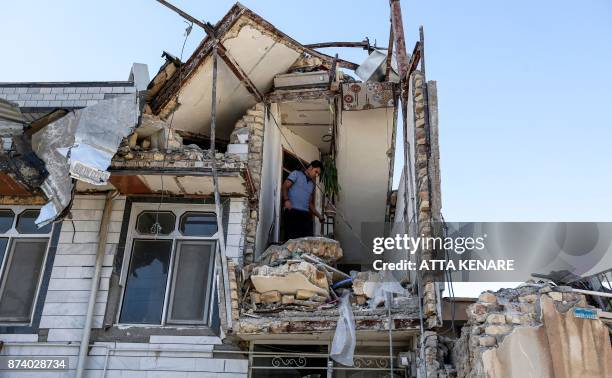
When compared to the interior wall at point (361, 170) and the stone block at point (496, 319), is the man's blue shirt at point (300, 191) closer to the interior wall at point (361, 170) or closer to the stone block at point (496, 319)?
the interior wall at point (361, 170)

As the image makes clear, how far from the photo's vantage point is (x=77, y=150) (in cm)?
816

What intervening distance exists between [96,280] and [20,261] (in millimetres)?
1452

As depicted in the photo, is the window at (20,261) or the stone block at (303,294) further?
the window at (20,261)

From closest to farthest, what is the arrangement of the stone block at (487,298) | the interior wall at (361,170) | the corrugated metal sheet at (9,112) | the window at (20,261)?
the stone block at (487,298) < the corrugated metal sheet at (9,112) < the window at (20,261) < the interior wall at (361,170)

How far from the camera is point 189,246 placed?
376 inches

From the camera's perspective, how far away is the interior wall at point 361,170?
487 inches

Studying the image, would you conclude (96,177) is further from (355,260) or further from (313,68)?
(355,260)

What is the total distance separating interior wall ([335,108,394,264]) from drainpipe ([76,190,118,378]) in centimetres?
480

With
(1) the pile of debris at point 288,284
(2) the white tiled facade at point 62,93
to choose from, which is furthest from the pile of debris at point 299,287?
(2) the white tiled facade at point 62,93

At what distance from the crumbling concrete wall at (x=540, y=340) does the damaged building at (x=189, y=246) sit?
0.72ft

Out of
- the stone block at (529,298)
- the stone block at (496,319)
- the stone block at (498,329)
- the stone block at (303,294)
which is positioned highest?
the stone block at (303,294)

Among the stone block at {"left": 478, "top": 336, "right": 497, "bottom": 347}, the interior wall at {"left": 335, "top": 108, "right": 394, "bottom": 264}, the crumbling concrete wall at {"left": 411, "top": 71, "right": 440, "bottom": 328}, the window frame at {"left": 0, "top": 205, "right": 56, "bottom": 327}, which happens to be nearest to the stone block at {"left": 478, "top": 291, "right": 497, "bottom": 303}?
the stone block at {"left": 478, "top": 336, "right": 497, "bottom": 347}

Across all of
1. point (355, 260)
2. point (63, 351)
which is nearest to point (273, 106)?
point (355, 260)

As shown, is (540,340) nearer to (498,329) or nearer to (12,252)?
(498,329)
